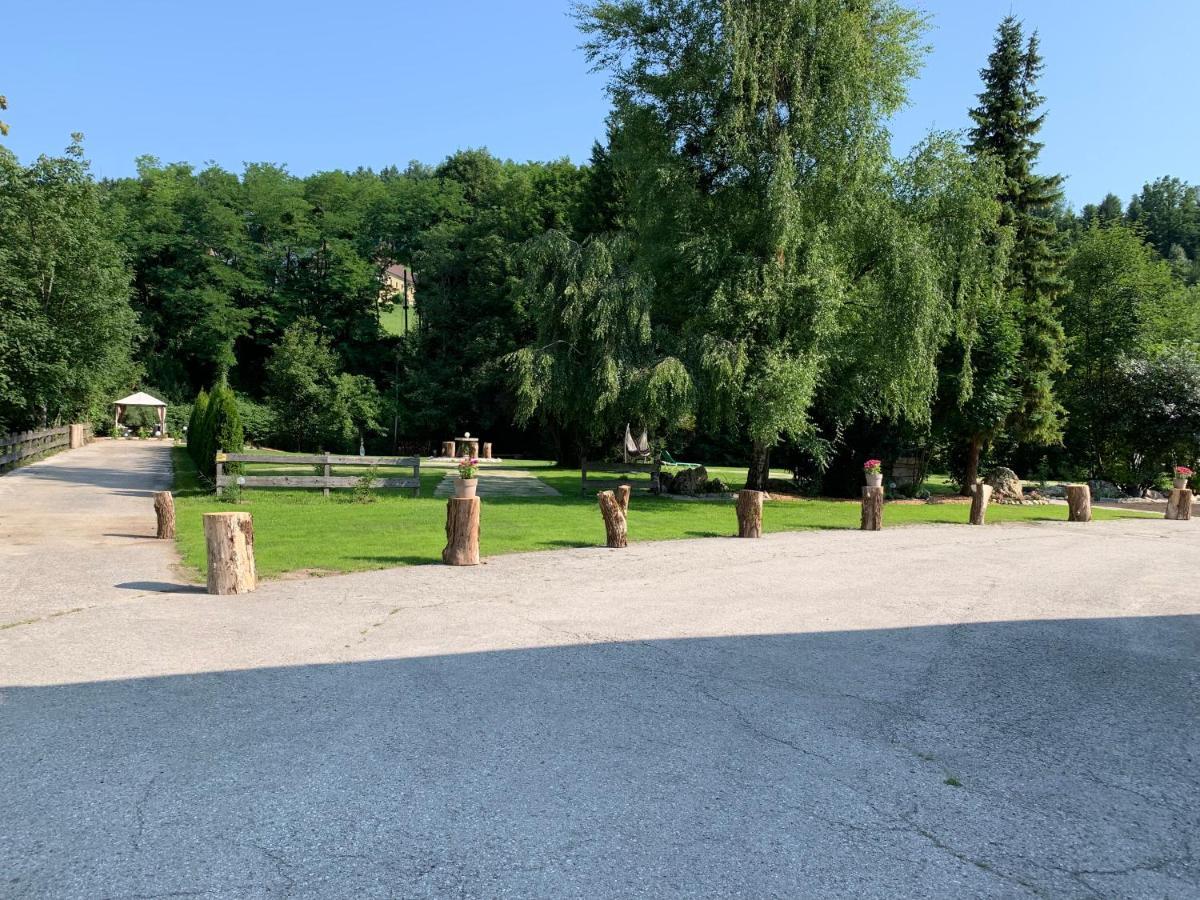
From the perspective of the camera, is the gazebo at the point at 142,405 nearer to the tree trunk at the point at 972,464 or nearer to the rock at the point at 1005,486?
the tree trunk at the point at 972,464

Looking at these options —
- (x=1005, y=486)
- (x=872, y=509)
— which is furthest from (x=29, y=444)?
(x=1005, y=486)

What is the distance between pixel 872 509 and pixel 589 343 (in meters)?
8.51

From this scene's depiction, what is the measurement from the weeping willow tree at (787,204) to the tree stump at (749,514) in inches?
201

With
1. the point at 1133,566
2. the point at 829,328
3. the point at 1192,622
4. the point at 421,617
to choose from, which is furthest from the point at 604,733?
the point at 829,328

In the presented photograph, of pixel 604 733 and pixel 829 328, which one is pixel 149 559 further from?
pixel 829 328

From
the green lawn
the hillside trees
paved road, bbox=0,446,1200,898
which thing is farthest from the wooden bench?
the hillside trees

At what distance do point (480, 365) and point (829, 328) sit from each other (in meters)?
28.1

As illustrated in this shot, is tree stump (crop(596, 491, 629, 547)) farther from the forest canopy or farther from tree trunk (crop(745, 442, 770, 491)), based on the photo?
tree trunk (crop(745, 442, 770, 491))

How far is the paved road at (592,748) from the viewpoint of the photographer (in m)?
3.09

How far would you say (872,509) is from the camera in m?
15.7

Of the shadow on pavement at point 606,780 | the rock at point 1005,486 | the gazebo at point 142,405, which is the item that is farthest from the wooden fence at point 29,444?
the rock at point 1005,486

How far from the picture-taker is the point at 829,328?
64.1 ft

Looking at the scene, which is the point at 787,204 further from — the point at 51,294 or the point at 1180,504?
the point at 51,294

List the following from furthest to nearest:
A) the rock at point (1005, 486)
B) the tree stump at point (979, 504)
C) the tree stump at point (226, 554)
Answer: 1. the rock at point (1005, 486)
2. the tree stump at point (979, 504)
3. the tree stump at point (226, 554)
